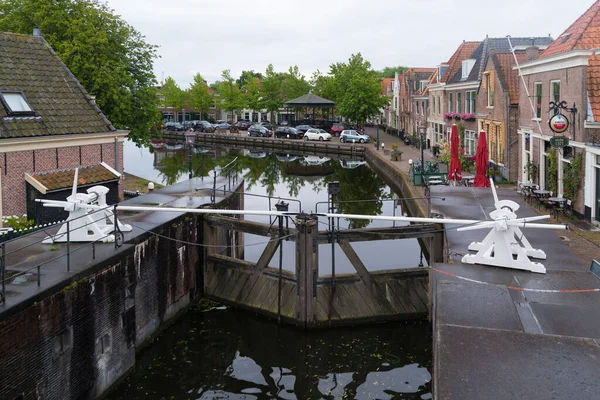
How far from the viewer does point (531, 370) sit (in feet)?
22.4

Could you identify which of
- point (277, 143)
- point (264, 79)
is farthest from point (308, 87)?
point (277, 143)

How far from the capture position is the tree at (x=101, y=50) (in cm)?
2844

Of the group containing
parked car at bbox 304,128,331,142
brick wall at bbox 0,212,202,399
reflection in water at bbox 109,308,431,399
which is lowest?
reflection in water at bbox 109,308,431,399

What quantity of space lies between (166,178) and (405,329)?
28.6m

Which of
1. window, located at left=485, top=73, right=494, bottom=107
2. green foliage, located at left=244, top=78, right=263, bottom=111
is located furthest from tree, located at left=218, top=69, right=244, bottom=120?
window, located at left=485, top=73, right=494, bottom=107

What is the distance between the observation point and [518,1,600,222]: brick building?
1745cm

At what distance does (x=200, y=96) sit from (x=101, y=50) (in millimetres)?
62178

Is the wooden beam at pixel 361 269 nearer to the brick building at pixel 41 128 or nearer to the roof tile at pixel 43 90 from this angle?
the brick building at pixel 41 128

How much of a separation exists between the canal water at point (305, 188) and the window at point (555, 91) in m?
6.55

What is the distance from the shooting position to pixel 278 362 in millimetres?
12586

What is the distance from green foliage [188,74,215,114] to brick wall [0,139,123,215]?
72519 millimetres

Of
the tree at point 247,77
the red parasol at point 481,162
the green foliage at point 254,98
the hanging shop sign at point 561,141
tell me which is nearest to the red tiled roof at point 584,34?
the hanging shop sign at point 561,141

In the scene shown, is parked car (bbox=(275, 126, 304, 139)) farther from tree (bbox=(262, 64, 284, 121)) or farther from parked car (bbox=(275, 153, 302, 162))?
tree (bbox=(262, 64, 284, 121))

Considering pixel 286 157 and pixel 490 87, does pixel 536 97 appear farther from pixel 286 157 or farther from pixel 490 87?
pixel 286 157
